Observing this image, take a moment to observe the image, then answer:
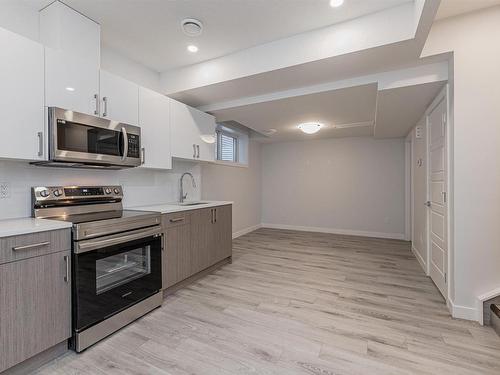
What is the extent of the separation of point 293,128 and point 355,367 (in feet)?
13.3

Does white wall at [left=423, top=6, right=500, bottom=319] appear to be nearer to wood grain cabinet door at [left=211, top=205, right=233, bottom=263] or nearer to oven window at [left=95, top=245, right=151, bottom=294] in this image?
wood grain cabinet door at [left=211, top=205, right=233, bottom=263]

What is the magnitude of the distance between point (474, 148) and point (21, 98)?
11.8 ft

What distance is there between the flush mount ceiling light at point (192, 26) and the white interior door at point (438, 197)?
252 centimetres

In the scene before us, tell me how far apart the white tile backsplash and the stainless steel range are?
0.08 meters

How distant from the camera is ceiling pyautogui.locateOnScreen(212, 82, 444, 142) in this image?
9.21 ft

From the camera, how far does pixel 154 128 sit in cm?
279

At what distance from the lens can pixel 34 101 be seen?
178 cm

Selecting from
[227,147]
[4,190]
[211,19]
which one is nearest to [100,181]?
[4,190]

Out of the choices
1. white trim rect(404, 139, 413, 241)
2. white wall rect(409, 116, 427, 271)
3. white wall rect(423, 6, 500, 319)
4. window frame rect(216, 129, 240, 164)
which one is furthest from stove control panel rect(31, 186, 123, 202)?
white trim rect(404, 139, 413, 241)

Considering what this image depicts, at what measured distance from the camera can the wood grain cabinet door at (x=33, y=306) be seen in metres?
1.42

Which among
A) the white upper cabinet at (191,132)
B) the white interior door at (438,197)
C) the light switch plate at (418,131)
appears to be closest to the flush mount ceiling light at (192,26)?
the white upper cabinet at (191,132)

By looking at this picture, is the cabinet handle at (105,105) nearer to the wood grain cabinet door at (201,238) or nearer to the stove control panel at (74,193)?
the stove control panel at (74,193)

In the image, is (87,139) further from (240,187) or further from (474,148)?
(240,187)

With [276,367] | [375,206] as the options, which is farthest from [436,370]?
[375,206]
